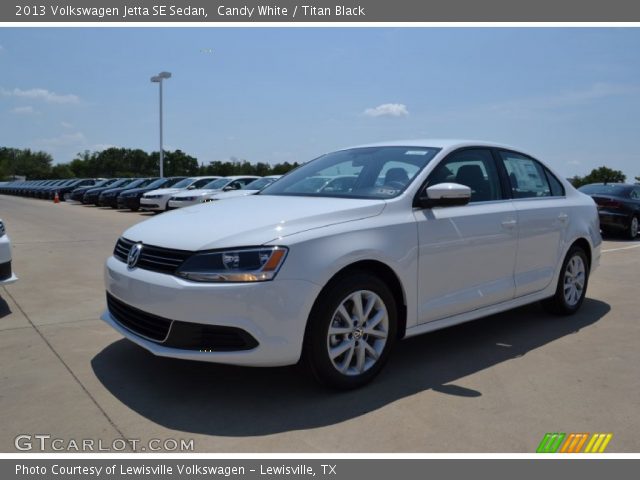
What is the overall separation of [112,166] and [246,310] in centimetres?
9922

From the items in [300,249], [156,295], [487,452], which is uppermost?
[300,249]

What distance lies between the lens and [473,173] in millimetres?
4672

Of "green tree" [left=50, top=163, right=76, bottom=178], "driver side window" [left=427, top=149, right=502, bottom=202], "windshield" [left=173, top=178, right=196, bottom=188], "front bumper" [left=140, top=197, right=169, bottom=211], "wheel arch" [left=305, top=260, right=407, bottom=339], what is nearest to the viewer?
"wheel arch" [left=305, top=260, right=407, bottom=339]

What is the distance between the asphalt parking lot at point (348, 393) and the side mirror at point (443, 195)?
1.20m

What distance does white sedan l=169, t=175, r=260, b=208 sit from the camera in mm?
19531

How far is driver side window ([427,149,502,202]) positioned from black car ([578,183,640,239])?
10111mm

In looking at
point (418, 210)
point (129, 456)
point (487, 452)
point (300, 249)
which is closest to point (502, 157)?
point (418, 210)

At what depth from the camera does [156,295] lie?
3.37m

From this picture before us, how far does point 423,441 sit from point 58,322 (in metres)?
3.69

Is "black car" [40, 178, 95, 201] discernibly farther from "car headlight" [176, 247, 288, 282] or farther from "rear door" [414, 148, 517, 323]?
"car headlight" [176, 247, 288, 282]

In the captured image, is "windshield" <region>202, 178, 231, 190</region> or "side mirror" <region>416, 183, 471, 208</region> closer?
"side mirror" <region>416, 183, 471, 208</region>

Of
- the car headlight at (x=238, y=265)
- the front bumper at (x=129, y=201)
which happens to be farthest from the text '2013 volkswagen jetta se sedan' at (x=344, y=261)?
the front bumper at (x=129, y=201)

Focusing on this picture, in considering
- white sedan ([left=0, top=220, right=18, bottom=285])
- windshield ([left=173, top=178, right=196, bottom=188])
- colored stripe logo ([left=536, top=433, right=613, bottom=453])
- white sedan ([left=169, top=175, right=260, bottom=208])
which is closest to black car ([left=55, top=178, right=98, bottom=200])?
windshield ([left=173, top=178, right=196, bottom=188])

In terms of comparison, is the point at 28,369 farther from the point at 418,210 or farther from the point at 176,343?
the point at 418,210
